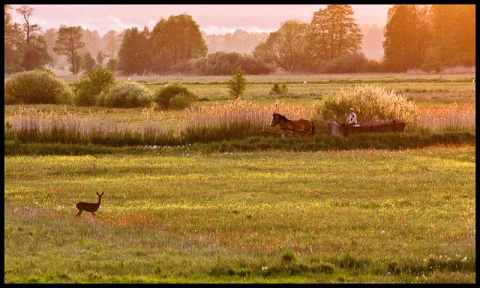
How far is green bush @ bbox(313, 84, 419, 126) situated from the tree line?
239 ft

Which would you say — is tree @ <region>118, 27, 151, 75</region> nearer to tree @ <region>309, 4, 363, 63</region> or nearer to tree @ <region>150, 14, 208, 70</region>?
tree @ <region>150, 14, 208, 70</region>

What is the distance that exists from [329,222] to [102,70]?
54.5m

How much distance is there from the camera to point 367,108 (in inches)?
1708

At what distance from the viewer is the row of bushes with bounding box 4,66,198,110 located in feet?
206

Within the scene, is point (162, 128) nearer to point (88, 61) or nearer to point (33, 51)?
point (33, 51)

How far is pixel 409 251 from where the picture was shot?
15320mm

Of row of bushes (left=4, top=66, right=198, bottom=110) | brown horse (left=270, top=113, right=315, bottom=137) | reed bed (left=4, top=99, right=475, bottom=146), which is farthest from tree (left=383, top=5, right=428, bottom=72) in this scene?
brown horse (left=270, top=113, right=315, bottom=137)

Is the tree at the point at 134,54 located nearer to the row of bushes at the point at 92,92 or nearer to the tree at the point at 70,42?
the tree at the point at 70,42

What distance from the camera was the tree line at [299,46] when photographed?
11444cm

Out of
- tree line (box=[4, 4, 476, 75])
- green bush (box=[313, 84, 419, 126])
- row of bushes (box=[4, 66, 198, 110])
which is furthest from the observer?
tree line (box=[4, 4, 476, 75])

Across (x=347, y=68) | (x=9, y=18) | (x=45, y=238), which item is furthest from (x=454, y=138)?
(x=9, y=18)

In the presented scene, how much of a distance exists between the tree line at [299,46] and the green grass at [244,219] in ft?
275

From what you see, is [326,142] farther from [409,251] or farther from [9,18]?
[9,18]

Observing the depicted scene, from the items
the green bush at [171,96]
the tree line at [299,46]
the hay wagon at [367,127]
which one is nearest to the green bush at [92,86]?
the green bush at [171,96]
